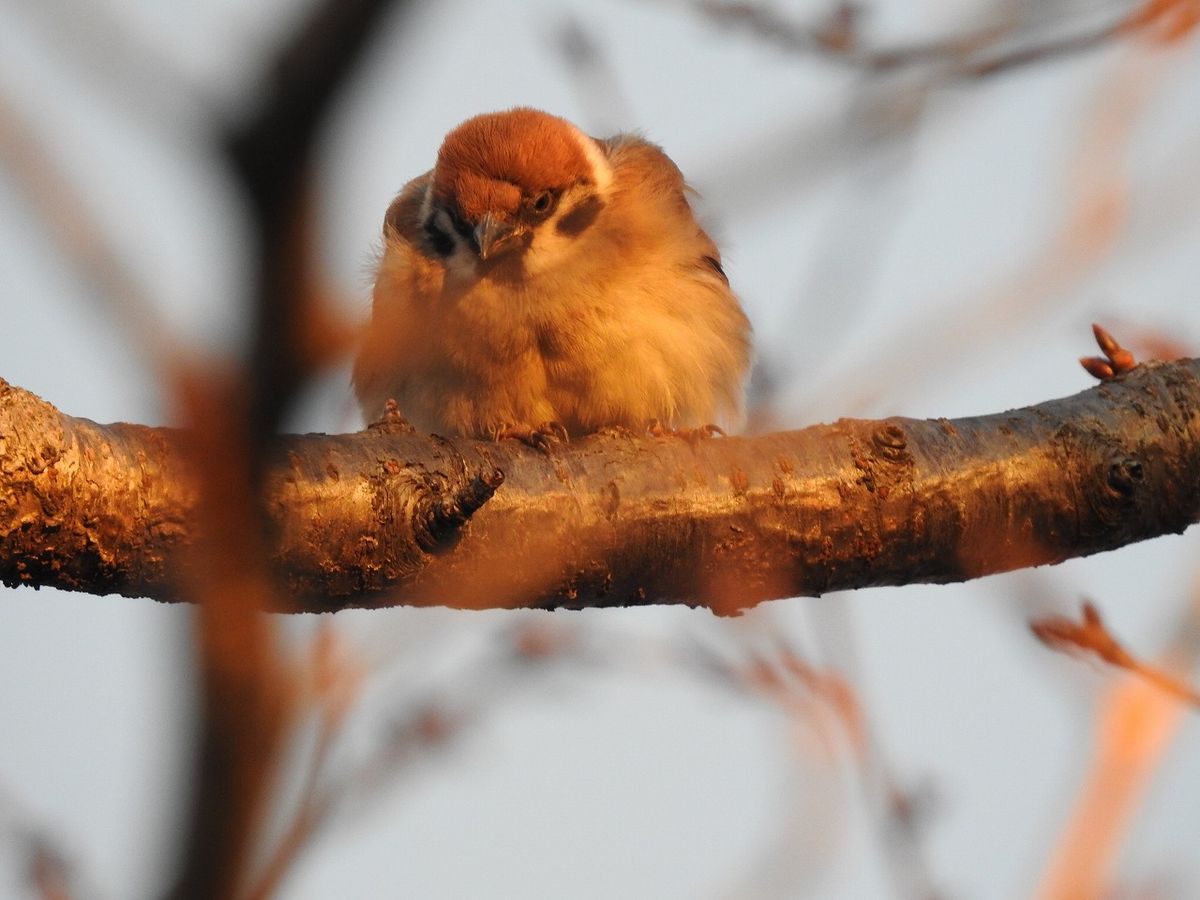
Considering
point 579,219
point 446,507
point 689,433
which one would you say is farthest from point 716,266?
point 446,507

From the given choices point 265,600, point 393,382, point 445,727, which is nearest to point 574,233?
point 393,382

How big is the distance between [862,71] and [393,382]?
314 centimetres

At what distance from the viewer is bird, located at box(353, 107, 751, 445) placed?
5.37 metres

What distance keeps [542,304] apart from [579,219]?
581mm

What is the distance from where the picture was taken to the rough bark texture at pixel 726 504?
355cm

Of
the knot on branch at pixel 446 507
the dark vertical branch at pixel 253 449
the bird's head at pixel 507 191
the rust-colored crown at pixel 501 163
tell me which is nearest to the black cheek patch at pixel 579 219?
the bird's head at pixel 507 191

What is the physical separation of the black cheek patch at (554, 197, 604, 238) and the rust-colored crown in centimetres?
11

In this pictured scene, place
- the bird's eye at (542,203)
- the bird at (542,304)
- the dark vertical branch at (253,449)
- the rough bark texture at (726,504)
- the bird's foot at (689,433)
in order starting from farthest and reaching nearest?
the bird's eye at (542,203), the bird at (542,304), the bird's foot at (689,433), the rough bark texture at (726,504), the dark vertical branch at (253,449)

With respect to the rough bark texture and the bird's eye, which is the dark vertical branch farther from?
the bird's eye

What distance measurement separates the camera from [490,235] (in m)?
5.41

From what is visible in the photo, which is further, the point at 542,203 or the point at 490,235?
the point at 542,203

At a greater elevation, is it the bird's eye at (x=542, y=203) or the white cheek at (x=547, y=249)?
the bird's eye at (x=542, y=203)

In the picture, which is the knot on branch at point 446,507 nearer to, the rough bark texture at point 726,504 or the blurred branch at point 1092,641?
the rough bark texture at point 726,504

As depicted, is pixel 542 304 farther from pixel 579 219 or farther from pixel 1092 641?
pixel 1092 641
